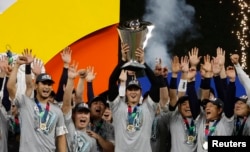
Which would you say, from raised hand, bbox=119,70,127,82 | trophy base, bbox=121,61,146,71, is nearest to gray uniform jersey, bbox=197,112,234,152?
trophy base, bbox=121,61,146,71

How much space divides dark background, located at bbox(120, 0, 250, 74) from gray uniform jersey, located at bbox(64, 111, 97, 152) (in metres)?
Result: 2.50

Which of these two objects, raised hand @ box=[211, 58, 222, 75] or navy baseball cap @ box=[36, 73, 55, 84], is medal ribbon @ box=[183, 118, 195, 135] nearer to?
raised hand @ box=[211, 58, 222, 75]

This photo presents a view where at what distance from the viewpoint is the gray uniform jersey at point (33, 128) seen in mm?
6660

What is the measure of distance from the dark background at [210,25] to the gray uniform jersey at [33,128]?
2.74 metres

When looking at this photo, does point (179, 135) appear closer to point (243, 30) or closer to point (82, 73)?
point (82, 73)

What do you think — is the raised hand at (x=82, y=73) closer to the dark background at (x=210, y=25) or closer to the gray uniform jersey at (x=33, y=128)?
the gray uniform jersey at (x=33, y=128)

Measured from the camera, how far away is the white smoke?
9102mm

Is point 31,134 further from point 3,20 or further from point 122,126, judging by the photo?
point 3,20

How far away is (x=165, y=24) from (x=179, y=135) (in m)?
2.44

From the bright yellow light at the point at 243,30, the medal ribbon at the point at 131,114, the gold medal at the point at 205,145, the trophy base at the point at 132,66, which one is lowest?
the gold medal at the point at 205,145

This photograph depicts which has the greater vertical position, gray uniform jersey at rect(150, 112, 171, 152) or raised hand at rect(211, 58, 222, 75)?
raised hand at rect(211, 58, 222, 75)

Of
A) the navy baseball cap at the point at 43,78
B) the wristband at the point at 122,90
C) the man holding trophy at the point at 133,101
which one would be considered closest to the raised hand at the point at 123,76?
the wristband at the point at 122,90

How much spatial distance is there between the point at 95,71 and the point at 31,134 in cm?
260

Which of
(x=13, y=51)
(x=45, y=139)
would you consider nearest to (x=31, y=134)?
(x=45, y=139)
